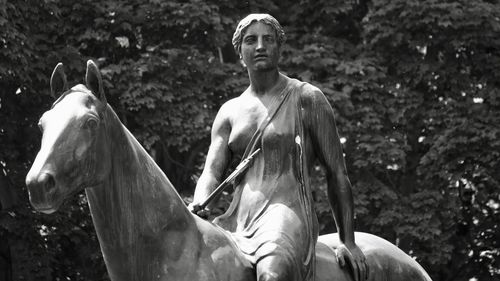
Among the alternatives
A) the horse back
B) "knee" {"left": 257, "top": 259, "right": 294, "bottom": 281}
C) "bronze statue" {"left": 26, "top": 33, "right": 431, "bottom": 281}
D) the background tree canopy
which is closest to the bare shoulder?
"bronze statue" {"left": 26, "top": 33, "right": 431, "bottom": 281}

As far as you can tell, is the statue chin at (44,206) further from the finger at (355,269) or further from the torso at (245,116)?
the finger at (355,269)

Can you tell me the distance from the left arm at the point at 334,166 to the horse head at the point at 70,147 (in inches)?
62.6

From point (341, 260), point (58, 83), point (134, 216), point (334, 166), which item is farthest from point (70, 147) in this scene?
point (341, 260)

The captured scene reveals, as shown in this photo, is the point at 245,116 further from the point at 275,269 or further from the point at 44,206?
the point at 44,206

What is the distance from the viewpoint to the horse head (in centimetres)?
646

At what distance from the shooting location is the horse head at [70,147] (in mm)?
6457

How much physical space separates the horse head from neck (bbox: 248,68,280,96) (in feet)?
4.78

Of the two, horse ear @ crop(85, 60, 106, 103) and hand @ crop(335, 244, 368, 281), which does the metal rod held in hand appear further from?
horse ear @ crop(85, 60, 106, 103)

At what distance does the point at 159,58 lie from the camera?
21.1m

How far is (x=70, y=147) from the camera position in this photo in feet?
21.7

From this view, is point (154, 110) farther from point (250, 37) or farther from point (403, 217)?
point (250, 37)

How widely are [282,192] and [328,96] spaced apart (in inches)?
532

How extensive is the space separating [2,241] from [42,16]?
143 inches

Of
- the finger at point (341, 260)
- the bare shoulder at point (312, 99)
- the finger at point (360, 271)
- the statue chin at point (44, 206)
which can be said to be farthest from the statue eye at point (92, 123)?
the finger at point (360, 271)
